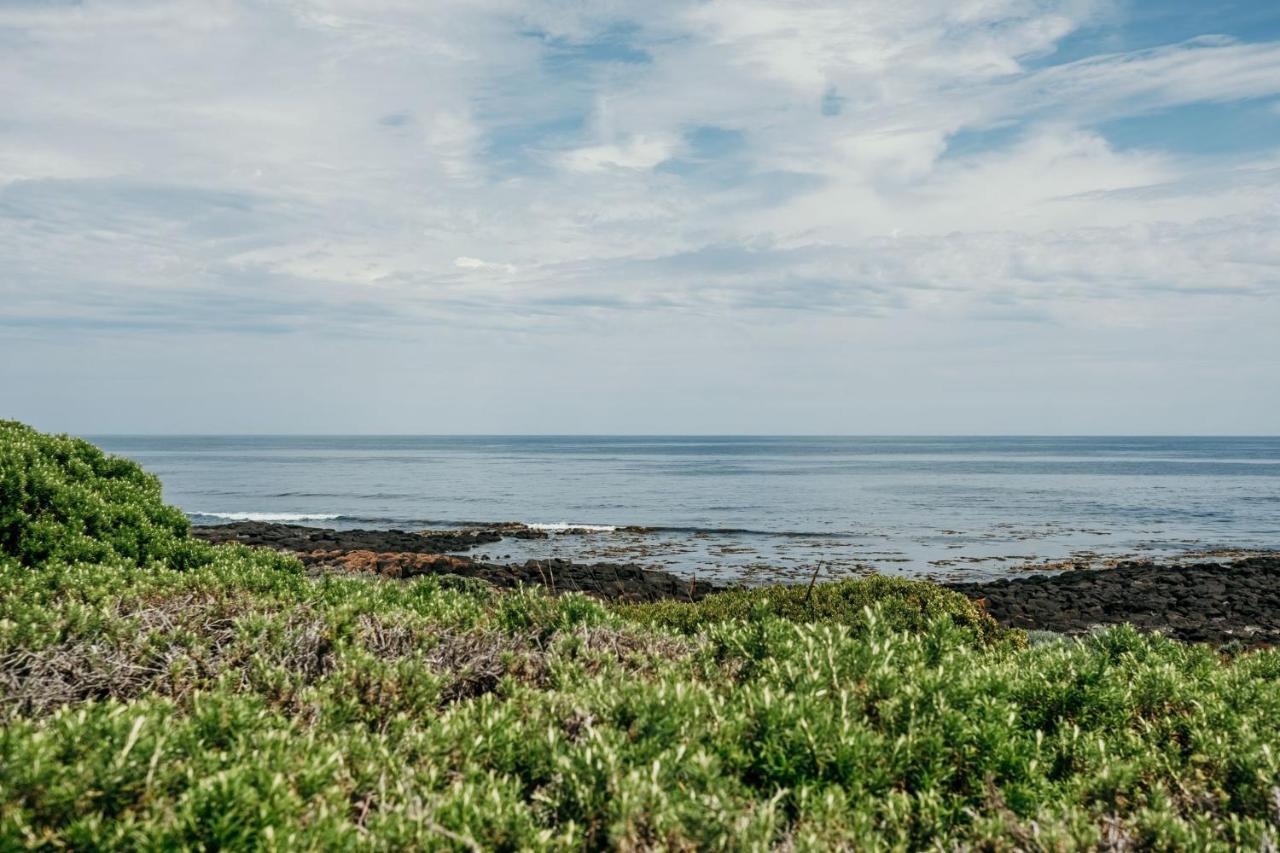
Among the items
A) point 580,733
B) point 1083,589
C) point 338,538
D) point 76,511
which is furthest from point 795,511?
point 580,733

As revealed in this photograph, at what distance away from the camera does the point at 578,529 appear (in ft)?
144

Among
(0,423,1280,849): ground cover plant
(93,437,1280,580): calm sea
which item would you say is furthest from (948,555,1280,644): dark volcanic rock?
(0,423,1280,849): ground cover plant

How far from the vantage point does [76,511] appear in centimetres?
1100

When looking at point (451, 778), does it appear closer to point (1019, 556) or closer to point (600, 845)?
point (600, 845)

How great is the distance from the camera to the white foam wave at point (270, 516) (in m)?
49.8

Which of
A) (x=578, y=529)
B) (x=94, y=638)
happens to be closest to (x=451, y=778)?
(x=94, y=638)

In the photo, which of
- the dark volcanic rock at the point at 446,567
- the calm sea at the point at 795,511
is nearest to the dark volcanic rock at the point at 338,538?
the dark volcanic rock at the point at 446,567

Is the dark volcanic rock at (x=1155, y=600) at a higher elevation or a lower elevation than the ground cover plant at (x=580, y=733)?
lower

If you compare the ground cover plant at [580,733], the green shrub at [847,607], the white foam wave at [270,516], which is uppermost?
the ground cover plant at [580,733]

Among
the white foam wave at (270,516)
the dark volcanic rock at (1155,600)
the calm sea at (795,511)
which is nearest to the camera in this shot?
the dark volcanic rock at (1155,600)

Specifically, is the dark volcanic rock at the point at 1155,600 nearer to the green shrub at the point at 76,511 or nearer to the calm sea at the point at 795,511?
the calm sea at the point at 795,511

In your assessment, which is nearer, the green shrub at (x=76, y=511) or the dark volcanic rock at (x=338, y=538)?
the green shrub at (x=76, y=511)

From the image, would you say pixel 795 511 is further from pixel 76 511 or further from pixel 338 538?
pixel 76 511

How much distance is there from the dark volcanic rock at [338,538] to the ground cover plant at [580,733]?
1116 inches
